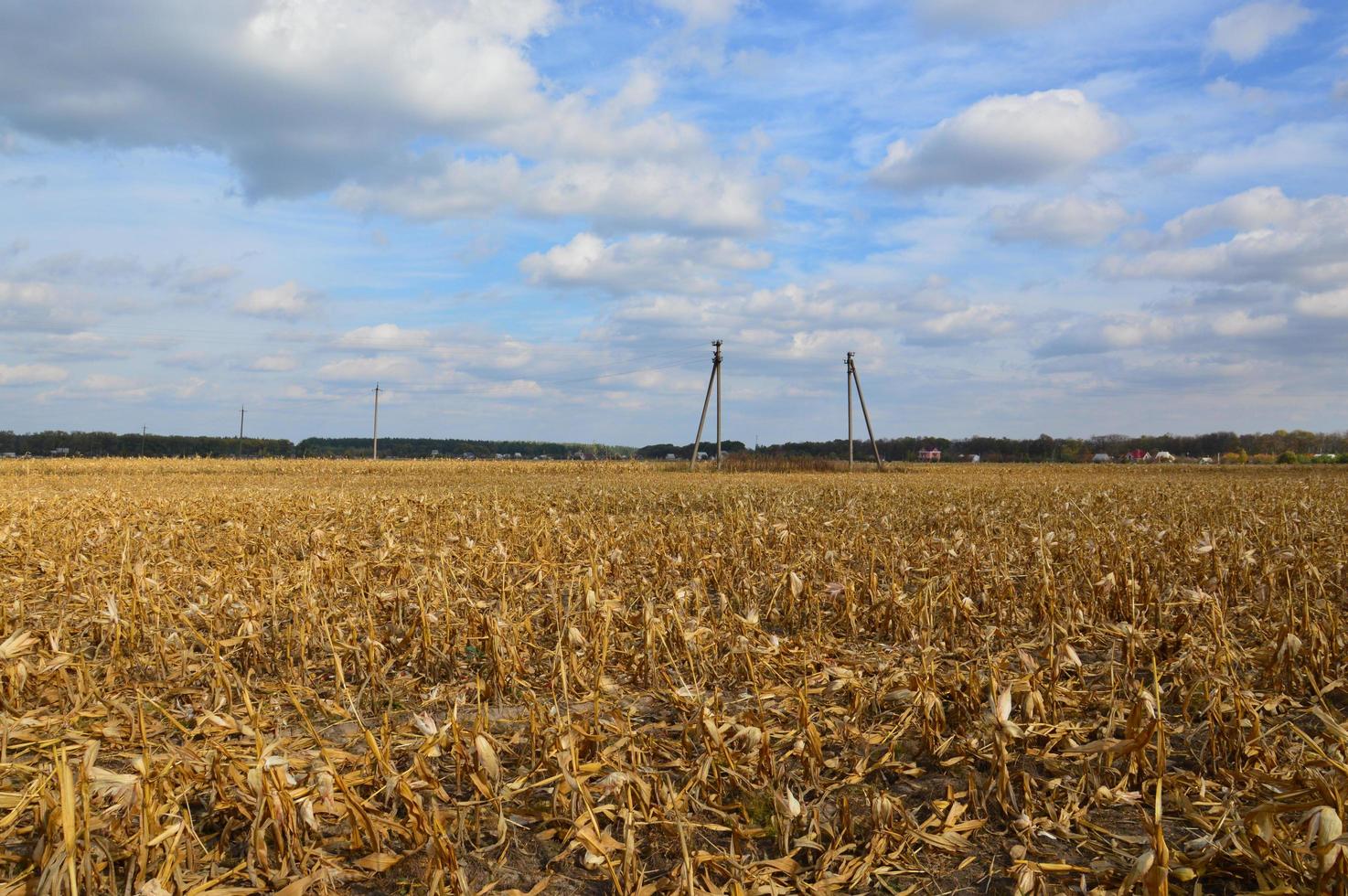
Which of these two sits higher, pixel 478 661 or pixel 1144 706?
pixel 1144 706

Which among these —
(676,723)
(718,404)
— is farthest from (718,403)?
(676,723)

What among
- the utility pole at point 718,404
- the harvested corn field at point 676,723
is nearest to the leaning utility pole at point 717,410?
the utility pole at point 718,404

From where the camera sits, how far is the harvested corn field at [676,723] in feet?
10.1

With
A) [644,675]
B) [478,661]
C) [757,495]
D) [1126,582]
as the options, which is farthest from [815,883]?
[757,495]

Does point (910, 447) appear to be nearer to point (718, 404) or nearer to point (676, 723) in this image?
point (718, 404)

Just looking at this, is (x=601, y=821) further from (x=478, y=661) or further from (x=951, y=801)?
(x=478, y=661)

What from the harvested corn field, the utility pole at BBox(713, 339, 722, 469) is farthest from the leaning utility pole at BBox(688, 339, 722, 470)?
the harvested corn field

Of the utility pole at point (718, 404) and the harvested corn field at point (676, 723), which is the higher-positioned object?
the utility pole at point (718, 404)

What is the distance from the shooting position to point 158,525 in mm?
11906

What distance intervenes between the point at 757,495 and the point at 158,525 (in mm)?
10812

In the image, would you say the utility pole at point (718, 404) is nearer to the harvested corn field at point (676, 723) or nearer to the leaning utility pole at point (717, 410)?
the leaning utility pole at point (717, 410)

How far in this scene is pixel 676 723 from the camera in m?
4.58

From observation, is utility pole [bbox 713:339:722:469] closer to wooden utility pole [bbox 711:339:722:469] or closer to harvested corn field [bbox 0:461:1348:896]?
wooden utility pole [bbox 711:339:722:469]

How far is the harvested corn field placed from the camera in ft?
10.1
